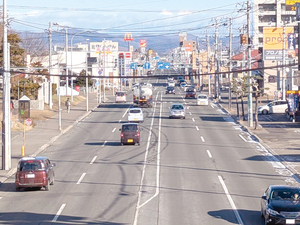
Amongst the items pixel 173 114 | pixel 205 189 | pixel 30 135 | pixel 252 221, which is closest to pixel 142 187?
pixel 205 189

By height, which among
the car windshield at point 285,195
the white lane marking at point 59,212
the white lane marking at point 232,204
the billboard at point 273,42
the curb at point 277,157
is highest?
the billboard at point 273,42

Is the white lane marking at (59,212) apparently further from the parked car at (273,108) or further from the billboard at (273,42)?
the billboard at (273,42)

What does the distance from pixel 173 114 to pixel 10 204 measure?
3341 cm

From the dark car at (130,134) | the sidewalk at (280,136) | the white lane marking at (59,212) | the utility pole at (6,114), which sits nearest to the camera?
the white lane marking at (59,212)

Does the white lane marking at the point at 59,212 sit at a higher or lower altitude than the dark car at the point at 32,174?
lower

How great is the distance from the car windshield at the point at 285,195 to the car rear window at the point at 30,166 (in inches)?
425

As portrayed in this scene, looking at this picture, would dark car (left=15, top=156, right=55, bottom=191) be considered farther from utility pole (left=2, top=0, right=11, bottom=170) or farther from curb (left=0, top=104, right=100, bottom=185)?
utility pole (left=2, top=0, right=11, bottom=170)

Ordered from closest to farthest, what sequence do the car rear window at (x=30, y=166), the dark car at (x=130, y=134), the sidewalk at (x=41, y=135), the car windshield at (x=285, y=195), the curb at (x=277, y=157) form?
the car windshield at (x=285, y=195)
the car rear window at (x=30, y=166)
the curb at (x=277, y=157)
the sidewalk at (x=41, y=135)
the dark car at (x=130, y=134)

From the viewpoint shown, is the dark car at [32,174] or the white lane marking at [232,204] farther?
the dark car at [32,174]

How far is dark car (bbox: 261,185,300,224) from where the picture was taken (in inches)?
614

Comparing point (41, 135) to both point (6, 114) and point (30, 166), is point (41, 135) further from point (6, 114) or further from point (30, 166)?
point (30, 166)

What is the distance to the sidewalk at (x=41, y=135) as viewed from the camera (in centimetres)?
3278

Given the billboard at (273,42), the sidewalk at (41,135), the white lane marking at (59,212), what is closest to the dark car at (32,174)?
the white lane marking at (59,212)

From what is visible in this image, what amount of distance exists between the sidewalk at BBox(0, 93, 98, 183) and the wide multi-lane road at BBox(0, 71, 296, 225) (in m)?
0.93
